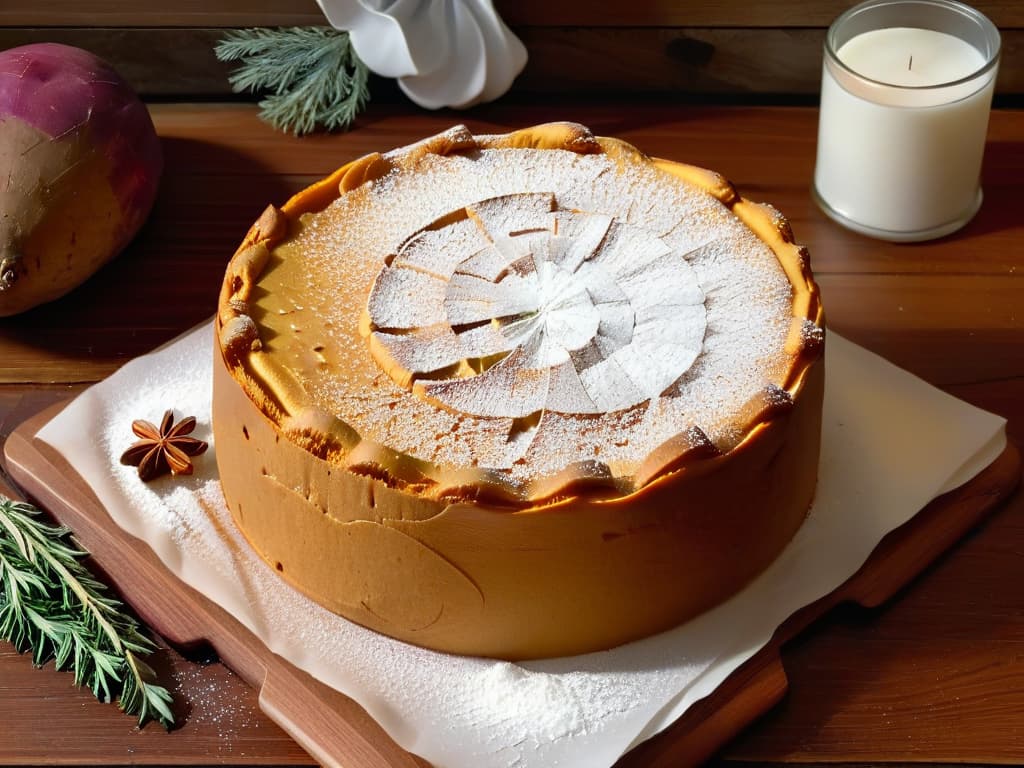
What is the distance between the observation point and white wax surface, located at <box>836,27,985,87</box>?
156 centimetres

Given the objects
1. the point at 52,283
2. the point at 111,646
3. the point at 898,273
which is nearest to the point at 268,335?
the point at 111,646

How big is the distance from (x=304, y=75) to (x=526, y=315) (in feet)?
2.47

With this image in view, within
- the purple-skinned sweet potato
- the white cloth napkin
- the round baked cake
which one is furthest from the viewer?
the white cloth napkin

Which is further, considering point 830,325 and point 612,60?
point 612,60

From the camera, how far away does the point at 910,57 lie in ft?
5.17

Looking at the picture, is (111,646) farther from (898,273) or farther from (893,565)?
(898,273)

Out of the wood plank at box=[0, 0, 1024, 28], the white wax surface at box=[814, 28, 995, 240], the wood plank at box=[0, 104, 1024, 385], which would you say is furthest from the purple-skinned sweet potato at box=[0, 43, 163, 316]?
the white wax surface at box=[814, 28, 995, 240]

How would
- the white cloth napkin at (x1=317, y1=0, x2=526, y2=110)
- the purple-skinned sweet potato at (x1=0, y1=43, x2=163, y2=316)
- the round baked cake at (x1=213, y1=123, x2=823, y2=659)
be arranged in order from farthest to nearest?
the white cloth napkin at (x1=317, y1=0, x2=526, y2=110) → the purple-skinned sweet potato at (x1=0, y1=43, x2=163, y2=316) → the round baked cake at (x1=213, y1=123, x2=823, y2=659)

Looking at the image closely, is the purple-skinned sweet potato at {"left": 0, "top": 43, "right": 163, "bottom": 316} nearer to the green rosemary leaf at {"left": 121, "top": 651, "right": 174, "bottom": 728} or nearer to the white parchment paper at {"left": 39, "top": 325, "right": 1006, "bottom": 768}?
the white parchment paper at {"left": 39, "top": 325, "right": 1006, "bottom": 768}

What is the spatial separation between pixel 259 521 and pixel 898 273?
0.79 m

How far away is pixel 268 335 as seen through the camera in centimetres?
123

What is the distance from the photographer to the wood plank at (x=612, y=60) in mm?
1839

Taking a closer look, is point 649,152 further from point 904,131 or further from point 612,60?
point 904,131

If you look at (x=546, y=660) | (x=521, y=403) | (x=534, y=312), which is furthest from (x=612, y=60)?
(x=546, y=660)
